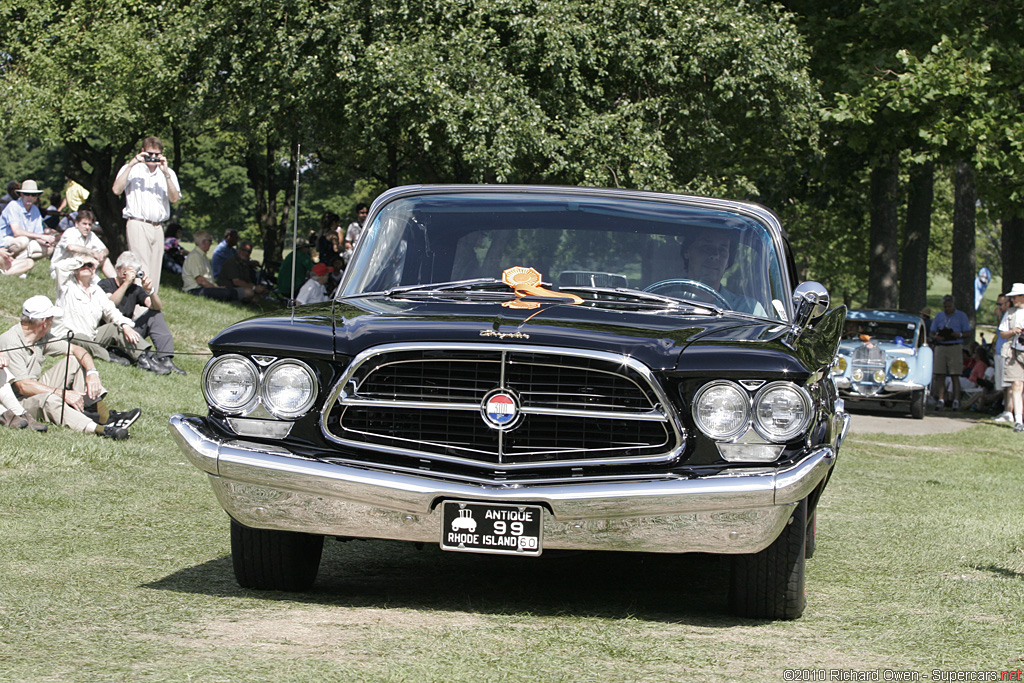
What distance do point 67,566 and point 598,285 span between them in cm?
284

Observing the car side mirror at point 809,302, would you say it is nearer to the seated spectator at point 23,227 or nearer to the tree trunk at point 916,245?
the seated spectator at point 23,227

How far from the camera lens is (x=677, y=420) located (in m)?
4.88

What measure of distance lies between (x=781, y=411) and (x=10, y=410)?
24.0 ft

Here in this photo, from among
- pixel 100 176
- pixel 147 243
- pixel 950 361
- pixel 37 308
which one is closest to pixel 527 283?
pixel 37 308

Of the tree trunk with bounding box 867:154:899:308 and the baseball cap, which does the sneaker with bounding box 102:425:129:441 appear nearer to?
the baseball cap

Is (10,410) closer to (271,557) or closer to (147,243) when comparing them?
(271,557)

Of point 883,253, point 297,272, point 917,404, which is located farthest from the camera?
point 883,253

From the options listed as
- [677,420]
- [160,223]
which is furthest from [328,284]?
[677,420]

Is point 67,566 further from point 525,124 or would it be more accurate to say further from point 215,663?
point 525,124

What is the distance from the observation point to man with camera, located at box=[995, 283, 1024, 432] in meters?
17.5

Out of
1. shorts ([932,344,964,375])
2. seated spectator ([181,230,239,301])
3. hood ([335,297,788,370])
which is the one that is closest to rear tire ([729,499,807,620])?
hood ([335,297,788,370])

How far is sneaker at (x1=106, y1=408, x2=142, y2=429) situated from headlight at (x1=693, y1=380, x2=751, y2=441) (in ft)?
22.5

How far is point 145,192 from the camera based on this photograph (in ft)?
52.6

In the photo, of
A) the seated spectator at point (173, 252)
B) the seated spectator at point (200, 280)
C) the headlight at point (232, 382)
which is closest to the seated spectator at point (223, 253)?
the seated spectator at point (173, 252)
